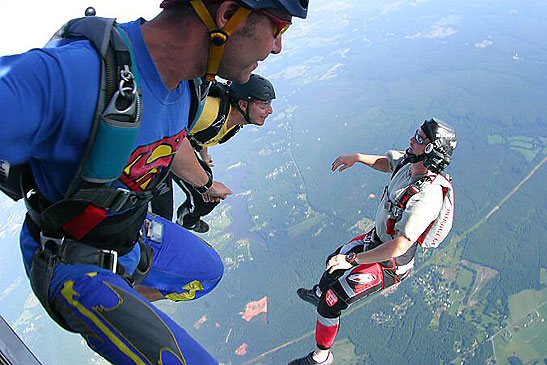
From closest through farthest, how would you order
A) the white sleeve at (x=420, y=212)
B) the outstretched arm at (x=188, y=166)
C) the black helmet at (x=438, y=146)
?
the outstretched arm at (x=188, y=166) → the white sleeve at (x=420, y=212) → the black helmet at (x=438, y=146)

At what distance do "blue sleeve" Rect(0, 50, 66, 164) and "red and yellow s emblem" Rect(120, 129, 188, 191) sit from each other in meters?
0.28

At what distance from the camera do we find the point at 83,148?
881 mm

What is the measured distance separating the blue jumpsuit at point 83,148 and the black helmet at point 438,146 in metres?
1.71

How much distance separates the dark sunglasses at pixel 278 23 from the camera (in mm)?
1017

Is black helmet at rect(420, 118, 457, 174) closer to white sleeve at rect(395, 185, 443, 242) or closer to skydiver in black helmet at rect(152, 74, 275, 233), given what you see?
white sleeve at rect(395, 185, 443, 242)

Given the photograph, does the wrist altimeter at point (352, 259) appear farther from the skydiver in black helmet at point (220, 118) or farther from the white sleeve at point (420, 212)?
the skydiver in black helmet at point (220, 118)

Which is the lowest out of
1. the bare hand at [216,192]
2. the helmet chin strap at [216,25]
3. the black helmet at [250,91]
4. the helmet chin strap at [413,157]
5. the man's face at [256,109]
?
the helmet chin strap at [413,157]

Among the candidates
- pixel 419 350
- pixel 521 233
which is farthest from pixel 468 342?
pixel 521 233

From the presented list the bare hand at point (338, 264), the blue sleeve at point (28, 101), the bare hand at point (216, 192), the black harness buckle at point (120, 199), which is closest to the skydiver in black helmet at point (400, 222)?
the bare hand at point (338, 264)

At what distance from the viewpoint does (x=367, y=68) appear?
43906 millimetres

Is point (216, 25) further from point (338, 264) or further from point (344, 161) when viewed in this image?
point (344, 161)

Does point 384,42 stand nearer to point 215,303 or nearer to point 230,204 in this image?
point 230,204

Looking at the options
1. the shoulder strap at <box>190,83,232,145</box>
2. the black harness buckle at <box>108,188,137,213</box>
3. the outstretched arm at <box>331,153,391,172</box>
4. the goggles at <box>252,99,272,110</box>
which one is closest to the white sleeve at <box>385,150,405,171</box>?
the outstretched arm at <box>331,153,391,172</box>

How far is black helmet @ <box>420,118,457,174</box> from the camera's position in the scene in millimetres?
2307
